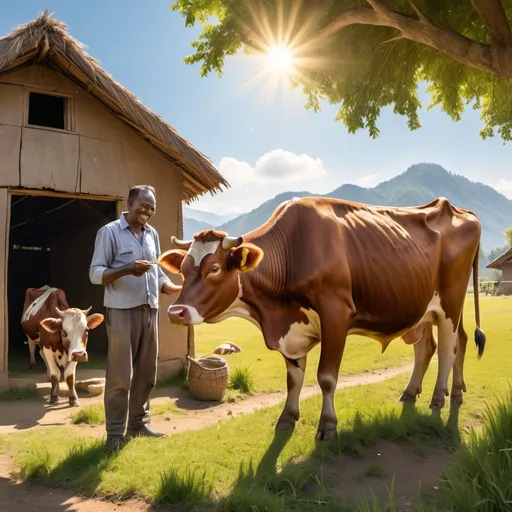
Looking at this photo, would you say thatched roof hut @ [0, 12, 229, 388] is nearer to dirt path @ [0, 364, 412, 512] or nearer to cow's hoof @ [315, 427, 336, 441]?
dirt path @ [0, 364, 412, 512]

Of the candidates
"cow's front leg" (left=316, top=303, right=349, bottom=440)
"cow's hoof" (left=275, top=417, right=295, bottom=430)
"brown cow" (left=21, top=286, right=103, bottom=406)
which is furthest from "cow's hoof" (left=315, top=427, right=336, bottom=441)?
"brown cow" (left=21, top=286, right=103, bottom=406)

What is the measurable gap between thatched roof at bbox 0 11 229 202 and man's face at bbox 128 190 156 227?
3867 mm

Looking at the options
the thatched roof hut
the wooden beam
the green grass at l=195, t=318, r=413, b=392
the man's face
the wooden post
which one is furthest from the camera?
the green grass at l=195, t=318, r=413, b=392

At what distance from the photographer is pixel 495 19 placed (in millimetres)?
4660

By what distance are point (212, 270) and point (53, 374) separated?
168 inches

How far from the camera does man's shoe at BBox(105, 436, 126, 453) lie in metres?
4.18

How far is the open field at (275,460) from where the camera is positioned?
3.16 meters

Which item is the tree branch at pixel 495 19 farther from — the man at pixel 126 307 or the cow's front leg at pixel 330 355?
the man at pixel 126 307

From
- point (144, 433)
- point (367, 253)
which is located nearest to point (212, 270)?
point (367, 253)

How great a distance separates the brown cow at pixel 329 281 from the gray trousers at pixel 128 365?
0.60 m

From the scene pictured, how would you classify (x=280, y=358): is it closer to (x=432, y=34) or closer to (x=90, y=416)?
(x=90, y=416)

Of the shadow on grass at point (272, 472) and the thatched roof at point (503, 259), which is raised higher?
the thatched roof at point (503, 259)

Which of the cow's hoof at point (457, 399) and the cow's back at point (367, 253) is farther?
the cow's hoof at point (457, 399)

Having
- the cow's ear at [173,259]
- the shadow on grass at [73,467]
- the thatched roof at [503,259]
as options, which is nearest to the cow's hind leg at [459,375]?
the cow's ear at [173,259]
